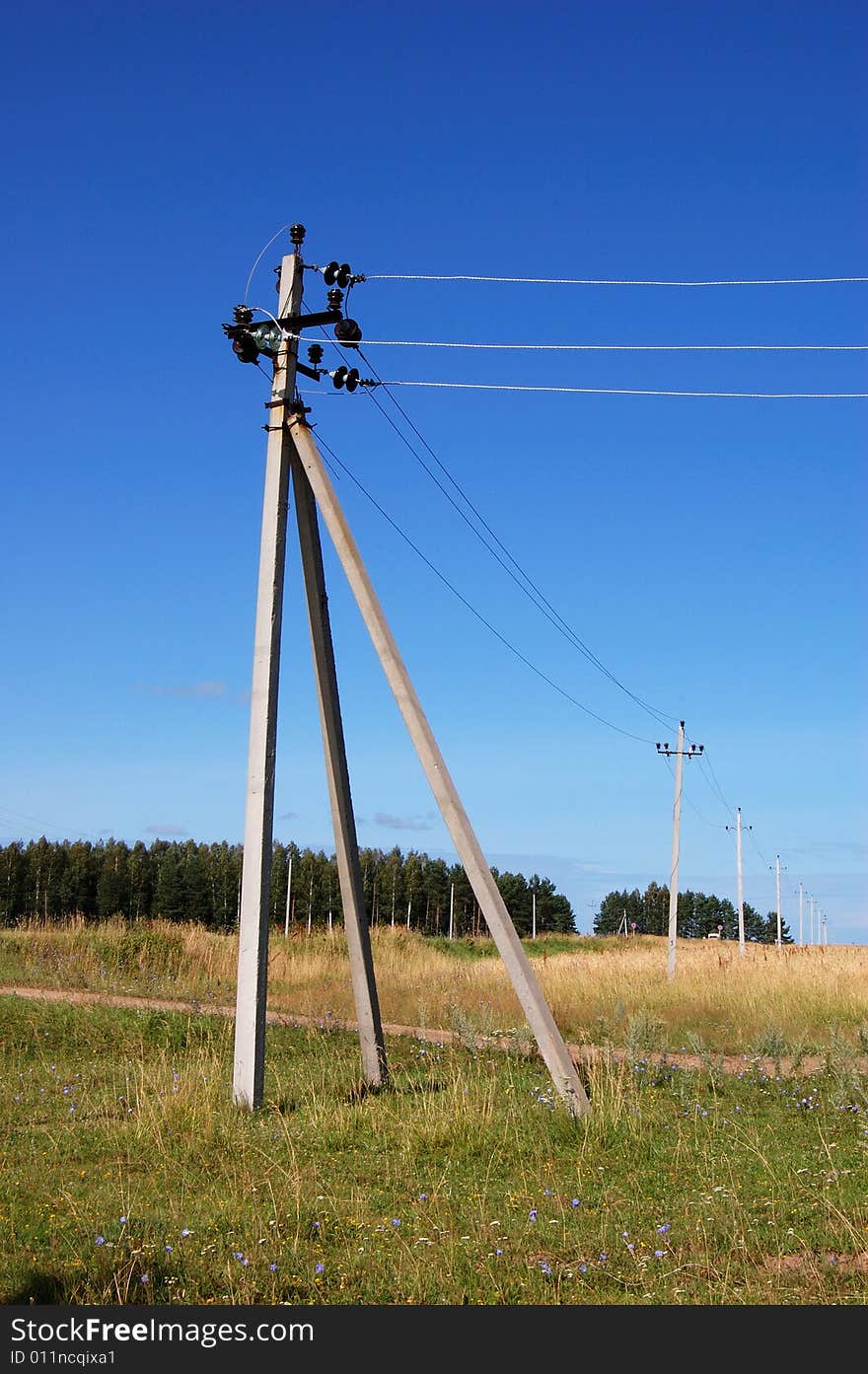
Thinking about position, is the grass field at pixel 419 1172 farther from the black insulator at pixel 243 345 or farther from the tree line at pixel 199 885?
the tree line at pixel 199 885

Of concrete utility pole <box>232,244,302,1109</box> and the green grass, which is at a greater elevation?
concrete utility pole <box>232,244,302,1109</box>

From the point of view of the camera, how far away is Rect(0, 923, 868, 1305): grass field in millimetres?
5086

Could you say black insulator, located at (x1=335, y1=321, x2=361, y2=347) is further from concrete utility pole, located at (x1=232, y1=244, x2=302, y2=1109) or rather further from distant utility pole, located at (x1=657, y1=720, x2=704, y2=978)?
distant utility pole, located at (x1=657, y1=720, x2=704, y2=978)

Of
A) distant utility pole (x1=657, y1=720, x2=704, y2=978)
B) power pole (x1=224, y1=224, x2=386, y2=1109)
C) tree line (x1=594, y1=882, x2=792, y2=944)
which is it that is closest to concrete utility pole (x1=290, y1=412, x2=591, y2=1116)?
power pole (x1=224, y1=224, x2=386, y2=1109)

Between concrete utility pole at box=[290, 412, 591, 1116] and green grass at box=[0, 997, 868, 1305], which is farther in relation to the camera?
concrete utility pole at box=[290, 412, 591, 1116]

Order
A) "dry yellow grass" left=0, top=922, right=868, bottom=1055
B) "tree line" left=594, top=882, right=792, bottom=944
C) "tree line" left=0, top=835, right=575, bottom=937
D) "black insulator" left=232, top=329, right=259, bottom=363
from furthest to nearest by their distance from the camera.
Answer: "tree line" left=594, top=882, right=792, bottom=944
"tree line" left=0, top=835, right=575, bottom=937
"dry yellow grass" left=0, top=922, right=868, bottom=1055
"black insulator" left=232, top=329, right=259, bottom=363

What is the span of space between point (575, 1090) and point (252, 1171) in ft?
8.25

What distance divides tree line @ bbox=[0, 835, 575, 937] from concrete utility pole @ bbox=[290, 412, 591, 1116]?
5756cm

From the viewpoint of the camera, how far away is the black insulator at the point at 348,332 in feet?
32.4

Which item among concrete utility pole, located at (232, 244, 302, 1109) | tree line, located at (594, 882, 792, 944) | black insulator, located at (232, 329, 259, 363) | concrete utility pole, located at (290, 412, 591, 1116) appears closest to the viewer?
concrete utility pole, located at (290, 412, 591, 1116)

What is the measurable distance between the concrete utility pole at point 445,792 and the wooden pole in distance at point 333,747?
1.26 ft

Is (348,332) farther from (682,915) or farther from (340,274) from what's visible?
(682,915)

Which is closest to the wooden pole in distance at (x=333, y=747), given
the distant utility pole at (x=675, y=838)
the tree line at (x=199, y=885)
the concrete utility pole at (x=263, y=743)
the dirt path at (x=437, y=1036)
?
the concrete utility pole at (x=263, y=743)

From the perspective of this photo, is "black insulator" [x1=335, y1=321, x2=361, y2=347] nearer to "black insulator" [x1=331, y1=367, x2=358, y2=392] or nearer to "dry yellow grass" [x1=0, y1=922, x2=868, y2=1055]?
"black insulator" [x1=331, y1=367, x2=358, y2=392]
